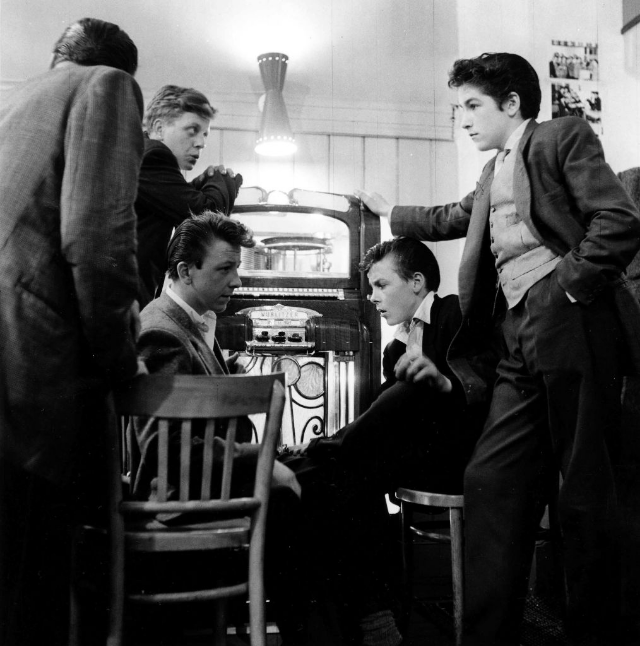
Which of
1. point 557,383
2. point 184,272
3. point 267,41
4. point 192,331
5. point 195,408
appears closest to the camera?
point 195,408

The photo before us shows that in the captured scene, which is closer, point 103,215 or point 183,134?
point 103,215

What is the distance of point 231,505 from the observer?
4.65 feet

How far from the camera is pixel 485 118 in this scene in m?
1.92

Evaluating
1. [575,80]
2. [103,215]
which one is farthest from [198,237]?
[575,80]

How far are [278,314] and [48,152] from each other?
1433 mm

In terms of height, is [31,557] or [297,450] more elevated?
[297,450]

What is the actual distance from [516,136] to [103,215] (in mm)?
1143

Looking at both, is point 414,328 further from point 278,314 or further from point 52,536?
point 52,536

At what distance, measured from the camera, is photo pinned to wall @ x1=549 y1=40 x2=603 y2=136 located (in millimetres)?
2869

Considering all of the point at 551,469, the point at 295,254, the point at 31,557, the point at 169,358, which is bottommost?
the point at 31,557

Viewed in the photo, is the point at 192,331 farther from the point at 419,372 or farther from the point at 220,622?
the point at 220,622

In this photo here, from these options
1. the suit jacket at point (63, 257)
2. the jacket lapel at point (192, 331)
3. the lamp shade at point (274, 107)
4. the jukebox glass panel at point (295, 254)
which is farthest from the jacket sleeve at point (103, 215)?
the lamp shade at point (274, 107)

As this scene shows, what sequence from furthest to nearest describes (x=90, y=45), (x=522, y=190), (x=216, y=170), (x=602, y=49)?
1. (x=602, y=49)
2. (x=216, y=170)
3. (x=522, y=190)
4. (x=90, y=45)

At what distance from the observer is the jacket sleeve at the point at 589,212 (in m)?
1.59
